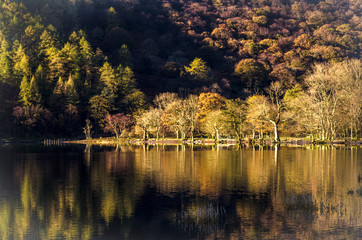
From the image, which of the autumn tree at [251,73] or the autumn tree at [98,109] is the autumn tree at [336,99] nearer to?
the autumn tree at [98,109]

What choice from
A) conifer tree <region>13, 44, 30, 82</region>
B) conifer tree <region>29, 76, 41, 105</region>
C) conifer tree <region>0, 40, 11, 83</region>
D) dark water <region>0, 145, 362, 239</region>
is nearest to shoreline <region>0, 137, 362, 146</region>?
conifer tree <region>29, 76, 41, 105</region>

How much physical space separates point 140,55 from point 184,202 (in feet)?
458

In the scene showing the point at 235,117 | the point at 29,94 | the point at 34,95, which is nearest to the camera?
the point at 235,117

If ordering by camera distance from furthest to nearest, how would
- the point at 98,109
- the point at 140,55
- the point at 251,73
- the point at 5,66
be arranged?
the point at 140,55, the point at 251,73, the point at 5,66, the point at 98,109

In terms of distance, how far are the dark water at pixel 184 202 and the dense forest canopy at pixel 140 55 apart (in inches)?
1854

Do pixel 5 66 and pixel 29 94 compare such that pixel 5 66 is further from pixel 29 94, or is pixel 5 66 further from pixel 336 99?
pixel 336 99

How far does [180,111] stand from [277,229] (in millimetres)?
71291

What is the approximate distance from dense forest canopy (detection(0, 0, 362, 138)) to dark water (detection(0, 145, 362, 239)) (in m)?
47.1

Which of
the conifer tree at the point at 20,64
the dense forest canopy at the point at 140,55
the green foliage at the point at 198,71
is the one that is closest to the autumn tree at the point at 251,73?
the dense forest canopy at the point at 140,55

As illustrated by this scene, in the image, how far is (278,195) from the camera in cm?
2609

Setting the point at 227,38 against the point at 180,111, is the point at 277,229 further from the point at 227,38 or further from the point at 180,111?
the point at 227,38

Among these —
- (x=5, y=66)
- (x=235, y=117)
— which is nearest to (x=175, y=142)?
(x=235, y=117)

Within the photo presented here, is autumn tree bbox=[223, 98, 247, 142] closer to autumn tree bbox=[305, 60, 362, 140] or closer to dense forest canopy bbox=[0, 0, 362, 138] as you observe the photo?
dense forest canopy bbox=[0, 0, 362, 138]

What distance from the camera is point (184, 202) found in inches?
960
